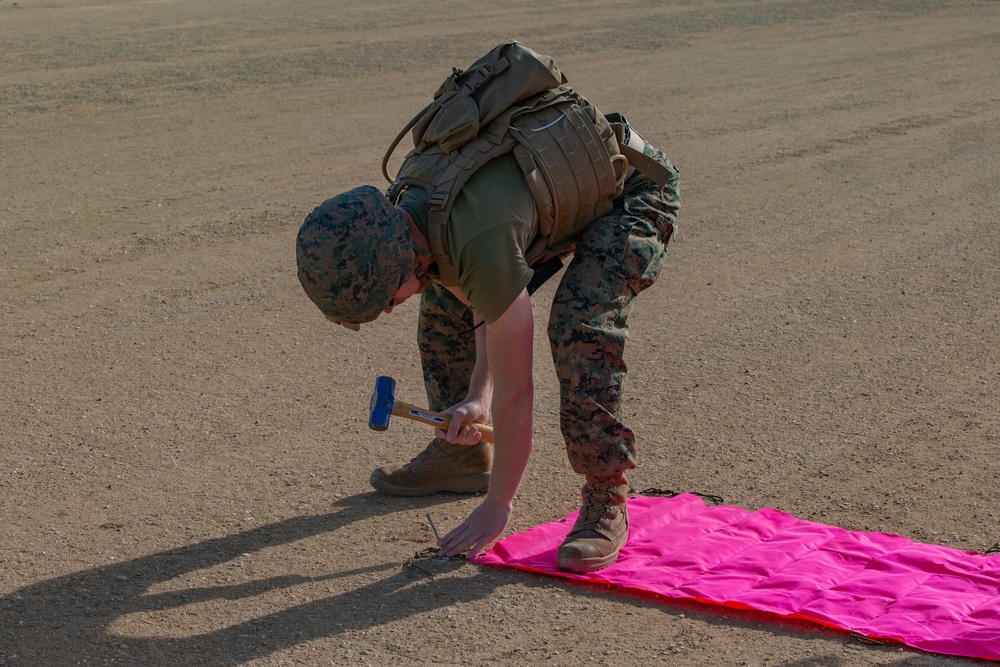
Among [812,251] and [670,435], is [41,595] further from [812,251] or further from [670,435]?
[812,251]

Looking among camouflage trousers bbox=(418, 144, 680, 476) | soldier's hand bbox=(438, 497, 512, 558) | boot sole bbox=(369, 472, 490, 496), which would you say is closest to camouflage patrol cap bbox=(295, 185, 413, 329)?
camouflage trousers bbox=(418, 144, 680, 476)

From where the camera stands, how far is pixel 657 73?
11453mm

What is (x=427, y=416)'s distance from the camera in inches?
140

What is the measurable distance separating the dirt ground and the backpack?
1.08m

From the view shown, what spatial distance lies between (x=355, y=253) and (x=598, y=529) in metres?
1.21

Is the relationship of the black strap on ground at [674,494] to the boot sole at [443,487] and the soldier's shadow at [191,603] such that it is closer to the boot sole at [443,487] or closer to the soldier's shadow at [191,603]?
the boot sole at [443,487]

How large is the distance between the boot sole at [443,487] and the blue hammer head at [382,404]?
24.6 inches

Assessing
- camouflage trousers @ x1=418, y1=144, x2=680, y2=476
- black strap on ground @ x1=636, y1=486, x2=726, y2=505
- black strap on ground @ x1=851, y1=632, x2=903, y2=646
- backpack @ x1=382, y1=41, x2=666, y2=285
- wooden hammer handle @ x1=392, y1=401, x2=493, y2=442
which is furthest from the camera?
black strap on ground @ x1=636, y1=486, x2=726, y2=505

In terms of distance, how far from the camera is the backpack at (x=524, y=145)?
314 cm

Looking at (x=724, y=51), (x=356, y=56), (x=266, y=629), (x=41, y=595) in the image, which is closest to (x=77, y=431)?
(x=41, y=595)

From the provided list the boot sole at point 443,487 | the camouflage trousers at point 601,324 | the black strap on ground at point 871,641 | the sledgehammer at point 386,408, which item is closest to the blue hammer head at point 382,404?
the sledgehammer at point 386,408

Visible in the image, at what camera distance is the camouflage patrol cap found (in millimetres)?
2916

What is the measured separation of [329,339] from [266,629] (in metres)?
2.38

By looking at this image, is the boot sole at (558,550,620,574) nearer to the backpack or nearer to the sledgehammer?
the sledgehammer
